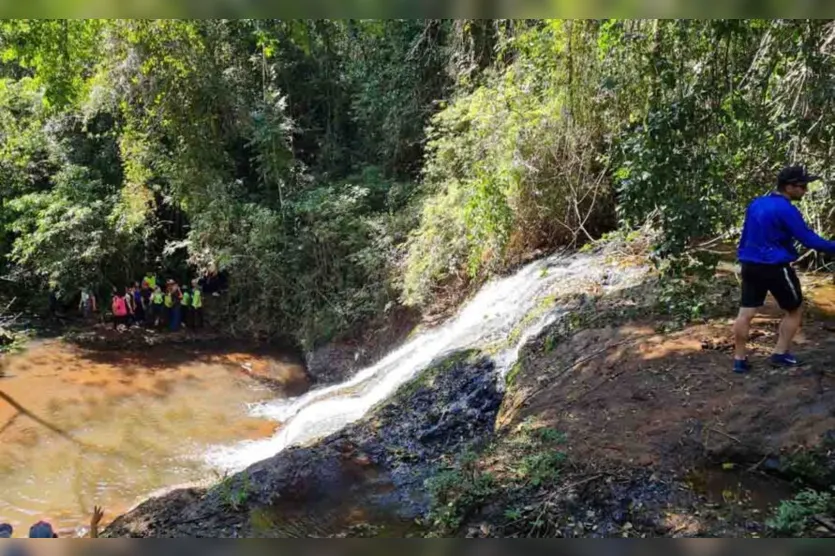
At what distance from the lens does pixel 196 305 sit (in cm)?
1565

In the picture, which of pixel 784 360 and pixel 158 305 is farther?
pixel 158 305

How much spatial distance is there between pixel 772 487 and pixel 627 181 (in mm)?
2532

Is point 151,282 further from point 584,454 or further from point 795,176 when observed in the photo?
point 795,176

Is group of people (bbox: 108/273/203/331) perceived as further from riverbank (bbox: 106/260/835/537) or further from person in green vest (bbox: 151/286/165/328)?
riverbank (bbox: 106/260/835/537)

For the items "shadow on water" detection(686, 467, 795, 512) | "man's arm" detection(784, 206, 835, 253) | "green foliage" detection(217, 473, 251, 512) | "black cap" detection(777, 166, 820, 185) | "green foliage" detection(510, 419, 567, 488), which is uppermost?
"black cap" detection(777, 166, 820, 185)

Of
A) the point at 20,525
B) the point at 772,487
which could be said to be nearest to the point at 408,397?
the point at 772,487

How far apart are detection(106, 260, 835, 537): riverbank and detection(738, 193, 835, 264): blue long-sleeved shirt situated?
954 millimetres

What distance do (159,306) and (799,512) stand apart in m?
14.7

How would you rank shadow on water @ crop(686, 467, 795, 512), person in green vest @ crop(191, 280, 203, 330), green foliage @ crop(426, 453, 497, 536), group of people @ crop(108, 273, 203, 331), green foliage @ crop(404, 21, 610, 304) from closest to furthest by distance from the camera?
1. shadow on water @ crop(686, 467, 795, 512)
2. green foliage @ crop(426, 453, 497, 536)
3. green foliage @ crop(404, 21, 610, 304)
4. group of people @ crop(108, 273, 203, 331)
5. person in green vest @ crop(191, 280, 203, 330)

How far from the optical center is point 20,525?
25.1 feet

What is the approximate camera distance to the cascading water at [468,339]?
8.42m

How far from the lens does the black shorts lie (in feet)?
16.1

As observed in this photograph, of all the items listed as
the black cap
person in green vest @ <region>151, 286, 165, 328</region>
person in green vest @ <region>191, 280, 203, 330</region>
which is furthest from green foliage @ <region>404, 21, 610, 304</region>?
person in green vest @ <region>151, 286, 165, 328</region>

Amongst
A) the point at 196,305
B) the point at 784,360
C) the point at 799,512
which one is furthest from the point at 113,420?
the point at 799,512
